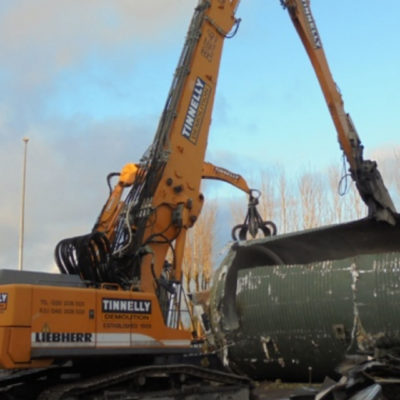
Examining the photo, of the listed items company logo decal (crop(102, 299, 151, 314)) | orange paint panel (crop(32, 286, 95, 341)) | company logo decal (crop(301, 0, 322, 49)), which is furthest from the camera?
company logo decal (crop(301, 0, 322, 49))

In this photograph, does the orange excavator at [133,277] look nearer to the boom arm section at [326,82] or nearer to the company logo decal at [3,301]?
the company logo decal at [3,301]

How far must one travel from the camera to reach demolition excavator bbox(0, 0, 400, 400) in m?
6.48

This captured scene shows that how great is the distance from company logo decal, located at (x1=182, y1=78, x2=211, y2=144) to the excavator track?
3233mm

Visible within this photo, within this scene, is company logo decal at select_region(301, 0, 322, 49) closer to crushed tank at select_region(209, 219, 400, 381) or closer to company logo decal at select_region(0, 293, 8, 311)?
crushed tank at select_region(209, 219, 400, 381)

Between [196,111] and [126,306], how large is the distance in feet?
10.8

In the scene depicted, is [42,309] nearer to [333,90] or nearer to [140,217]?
[140,217]

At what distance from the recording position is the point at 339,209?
26234 millimetres

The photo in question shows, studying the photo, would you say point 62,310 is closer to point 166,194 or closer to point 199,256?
point 166,194

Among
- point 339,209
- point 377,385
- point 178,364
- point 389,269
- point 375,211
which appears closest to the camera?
point 377,385

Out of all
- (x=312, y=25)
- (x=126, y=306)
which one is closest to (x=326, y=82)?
(x=312, y=25)

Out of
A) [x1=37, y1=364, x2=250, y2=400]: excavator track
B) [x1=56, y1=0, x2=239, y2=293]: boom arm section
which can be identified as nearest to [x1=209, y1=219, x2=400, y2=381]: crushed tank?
[x1=37, y1=364, x2=250, y2=400]: excavator track

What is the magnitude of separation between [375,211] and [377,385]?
3908 millimetres

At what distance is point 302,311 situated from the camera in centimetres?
605

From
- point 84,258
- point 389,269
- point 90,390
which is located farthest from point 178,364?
point 389,269
